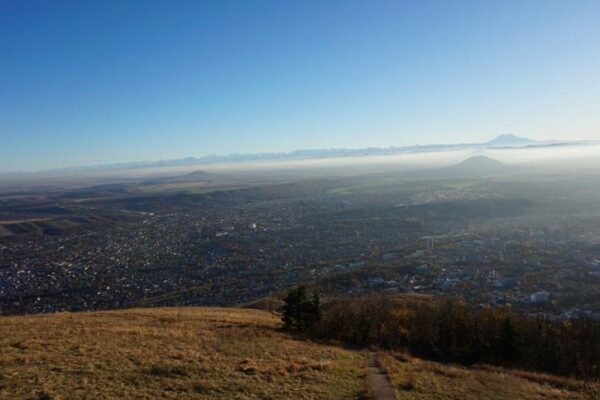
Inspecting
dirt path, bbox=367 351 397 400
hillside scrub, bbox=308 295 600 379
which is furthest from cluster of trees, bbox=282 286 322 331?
dirt path, bbox=367 351 397 400

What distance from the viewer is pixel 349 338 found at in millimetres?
25422

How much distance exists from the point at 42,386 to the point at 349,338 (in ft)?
57.1

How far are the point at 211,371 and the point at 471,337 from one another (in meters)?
18.9

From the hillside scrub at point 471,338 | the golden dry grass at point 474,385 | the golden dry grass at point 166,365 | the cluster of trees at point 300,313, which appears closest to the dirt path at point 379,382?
the golden dry grass at point 474,385

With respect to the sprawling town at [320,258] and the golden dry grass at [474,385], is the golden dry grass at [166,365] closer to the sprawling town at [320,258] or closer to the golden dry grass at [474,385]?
the golden dry grass at [474,385]

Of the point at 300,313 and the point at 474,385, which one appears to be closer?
the point at 474,385

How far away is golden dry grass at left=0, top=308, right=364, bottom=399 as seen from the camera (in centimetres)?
1298

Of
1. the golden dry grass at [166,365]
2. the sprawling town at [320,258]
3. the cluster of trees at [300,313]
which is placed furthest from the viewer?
the sprawling town at [320,258]

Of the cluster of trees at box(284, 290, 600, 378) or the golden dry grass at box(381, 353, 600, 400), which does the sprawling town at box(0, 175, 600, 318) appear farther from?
the golden dry grass at box(381, 353, 600, 400)

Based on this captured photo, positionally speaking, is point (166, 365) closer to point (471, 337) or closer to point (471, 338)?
point (471, 338)

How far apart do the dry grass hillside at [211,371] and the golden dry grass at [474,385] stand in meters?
0.04

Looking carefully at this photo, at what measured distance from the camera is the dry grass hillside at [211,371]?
43.1 ft

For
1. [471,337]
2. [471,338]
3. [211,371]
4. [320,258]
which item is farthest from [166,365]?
[320,258]

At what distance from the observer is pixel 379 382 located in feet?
51.4
